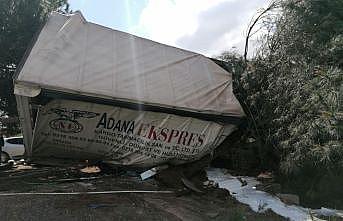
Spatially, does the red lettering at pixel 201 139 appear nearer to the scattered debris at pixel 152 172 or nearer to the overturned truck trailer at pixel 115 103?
the overturned truck trailer at pixel 115 103

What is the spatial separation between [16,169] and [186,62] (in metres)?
6.96

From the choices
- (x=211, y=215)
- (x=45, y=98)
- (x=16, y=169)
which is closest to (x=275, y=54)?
(x=211, y=215)

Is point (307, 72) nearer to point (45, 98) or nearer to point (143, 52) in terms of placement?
point (143, 52)

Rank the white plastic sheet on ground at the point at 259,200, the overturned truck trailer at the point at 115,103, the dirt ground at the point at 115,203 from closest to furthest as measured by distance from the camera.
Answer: the dirt ground at the point at 115,203 < the white plastic sheet on ground at the point at 259,200 < the overturned truck trailer at the point at 115,103

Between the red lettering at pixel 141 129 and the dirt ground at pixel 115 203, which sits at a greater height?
the red lettering at pixel 141 129

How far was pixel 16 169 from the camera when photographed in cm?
1502

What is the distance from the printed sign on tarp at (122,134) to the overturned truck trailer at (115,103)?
0.02m

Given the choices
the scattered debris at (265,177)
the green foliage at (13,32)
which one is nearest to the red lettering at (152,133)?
the scattered debris at (265,177)

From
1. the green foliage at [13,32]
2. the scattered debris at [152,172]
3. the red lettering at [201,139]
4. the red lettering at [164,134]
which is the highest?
the green foliage at [13,32]

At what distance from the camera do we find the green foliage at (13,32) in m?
20.3

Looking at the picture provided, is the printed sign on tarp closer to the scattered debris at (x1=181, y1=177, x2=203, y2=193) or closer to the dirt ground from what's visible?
the dirt ground

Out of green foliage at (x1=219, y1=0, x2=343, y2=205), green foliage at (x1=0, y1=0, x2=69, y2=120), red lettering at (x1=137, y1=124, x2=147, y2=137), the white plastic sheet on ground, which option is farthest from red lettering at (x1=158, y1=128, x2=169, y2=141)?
green foliage at (x1=0, y1=0, x2=69, y2=120)

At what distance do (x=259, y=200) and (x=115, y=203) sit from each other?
2.98 metres

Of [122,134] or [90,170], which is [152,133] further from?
[90,170]
